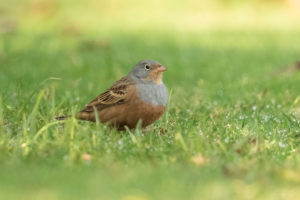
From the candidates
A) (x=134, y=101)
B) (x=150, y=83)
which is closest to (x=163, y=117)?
(x=150, y=83)

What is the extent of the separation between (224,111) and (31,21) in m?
10.4

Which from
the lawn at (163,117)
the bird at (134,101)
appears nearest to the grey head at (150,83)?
the bird at (134,101)

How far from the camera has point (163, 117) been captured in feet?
20.2

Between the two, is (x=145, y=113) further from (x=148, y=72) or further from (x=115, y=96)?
(x=148, y=72)

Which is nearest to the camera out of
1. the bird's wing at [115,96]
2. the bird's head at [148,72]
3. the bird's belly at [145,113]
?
the bird's belly at [145,113]

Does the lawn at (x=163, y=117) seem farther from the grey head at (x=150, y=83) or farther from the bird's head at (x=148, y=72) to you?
the bird's head at (x=148, y=72)

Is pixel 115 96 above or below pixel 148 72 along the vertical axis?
below

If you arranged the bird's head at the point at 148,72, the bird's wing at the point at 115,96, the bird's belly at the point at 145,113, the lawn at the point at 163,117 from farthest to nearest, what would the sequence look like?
1. the bird's head at the point at 148,72
2. the bird's wing at the point at 115,96
3. the bird's belly at the point at 145,113
4. the lawn at the point at 163,117

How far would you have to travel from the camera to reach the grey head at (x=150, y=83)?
539cm

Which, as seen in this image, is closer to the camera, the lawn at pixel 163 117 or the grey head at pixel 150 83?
the lawn at pixel 163 117

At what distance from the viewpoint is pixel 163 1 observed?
19156 millimetres

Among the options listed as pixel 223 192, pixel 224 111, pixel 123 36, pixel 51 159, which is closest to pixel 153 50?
pixel 123 36

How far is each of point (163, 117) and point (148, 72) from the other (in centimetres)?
68

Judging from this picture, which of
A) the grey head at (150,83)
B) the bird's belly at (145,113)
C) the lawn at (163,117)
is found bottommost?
the lawn at (163,117)
